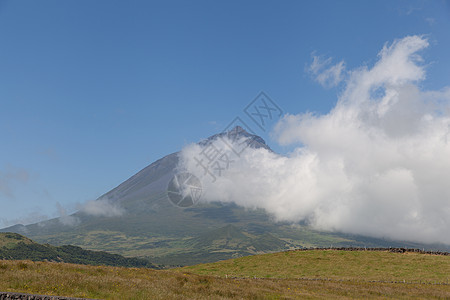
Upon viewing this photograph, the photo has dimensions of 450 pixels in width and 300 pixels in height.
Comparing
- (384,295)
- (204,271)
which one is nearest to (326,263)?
(204,271)

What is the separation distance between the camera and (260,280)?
42875 millimetres

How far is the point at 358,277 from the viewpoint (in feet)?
166

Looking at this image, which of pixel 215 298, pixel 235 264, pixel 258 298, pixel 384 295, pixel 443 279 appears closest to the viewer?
pixel 215 298

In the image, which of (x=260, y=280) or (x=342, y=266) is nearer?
Result: (x=260, y=280)

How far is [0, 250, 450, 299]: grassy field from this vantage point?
25359mm

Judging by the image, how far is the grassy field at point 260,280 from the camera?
2536cm

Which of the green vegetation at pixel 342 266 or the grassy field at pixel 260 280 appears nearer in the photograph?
the grassy field at pixel 260 280

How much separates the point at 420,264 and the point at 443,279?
10.6m

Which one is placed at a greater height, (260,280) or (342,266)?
(342,266)

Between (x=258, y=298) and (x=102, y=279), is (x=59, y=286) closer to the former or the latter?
(x=102, y=279)

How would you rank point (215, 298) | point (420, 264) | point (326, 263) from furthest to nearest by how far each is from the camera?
point (326, 263), point (420, 264), point (215, 298)

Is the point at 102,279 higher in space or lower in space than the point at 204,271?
higher

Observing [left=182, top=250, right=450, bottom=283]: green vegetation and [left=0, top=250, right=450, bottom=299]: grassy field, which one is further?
[left=182, top=250, right=450, bottom=283]: green vegetation

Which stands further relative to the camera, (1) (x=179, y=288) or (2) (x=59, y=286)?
(1) (x=179, y=288)
